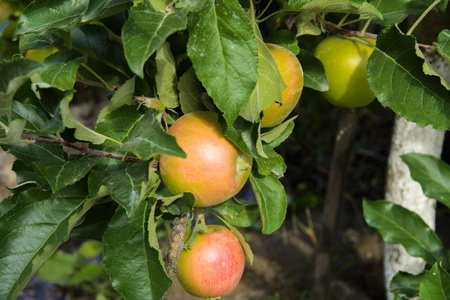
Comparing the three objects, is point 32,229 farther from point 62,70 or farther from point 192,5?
point 192,5

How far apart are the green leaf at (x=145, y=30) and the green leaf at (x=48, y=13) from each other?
0.40ft

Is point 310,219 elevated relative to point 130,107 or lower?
lower

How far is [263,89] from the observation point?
499 millimetres

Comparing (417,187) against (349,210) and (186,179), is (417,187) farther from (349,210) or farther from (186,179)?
(349,210)

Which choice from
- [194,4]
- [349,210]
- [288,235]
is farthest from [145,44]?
[349,210]

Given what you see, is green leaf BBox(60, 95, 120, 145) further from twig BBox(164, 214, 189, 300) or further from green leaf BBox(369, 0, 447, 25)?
green leaf BBox(369, 0, 447, 25)

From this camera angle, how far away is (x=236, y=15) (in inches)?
18.6

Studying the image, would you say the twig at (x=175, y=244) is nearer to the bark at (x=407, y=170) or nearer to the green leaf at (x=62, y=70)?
the green leaf at (x=62, y=70)

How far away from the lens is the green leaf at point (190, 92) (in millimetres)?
545

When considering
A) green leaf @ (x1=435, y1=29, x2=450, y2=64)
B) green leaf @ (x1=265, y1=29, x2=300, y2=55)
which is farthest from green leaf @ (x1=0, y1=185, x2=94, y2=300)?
green leaf @ (x1=435, y1=29, x2=450, y2=64)

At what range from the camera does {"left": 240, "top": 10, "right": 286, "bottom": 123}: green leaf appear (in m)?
0.49

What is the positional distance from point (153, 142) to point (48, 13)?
9.5 inches

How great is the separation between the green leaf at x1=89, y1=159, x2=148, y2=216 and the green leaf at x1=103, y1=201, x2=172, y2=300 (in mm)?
50

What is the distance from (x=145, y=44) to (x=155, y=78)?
0.40 ft
